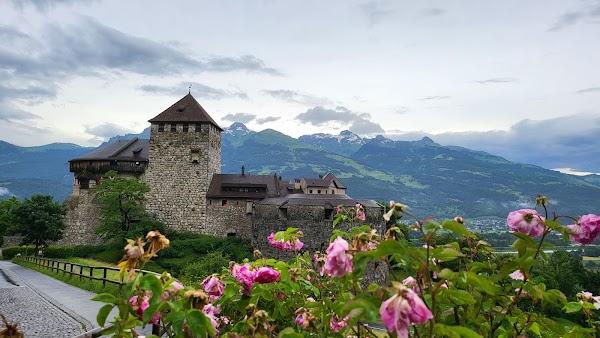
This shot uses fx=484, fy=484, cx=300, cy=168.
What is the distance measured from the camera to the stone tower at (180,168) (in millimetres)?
43469

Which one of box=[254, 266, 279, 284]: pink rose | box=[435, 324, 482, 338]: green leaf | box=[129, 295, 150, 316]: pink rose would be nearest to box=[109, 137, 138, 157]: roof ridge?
box=[254, 266, 279, 284]: pink rose

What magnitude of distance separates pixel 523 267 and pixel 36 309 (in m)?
18.0

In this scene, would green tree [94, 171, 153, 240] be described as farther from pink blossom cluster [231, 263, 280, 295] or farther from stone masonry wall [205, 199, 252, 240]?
pink blossom cluster [231, 263, 280, 295]

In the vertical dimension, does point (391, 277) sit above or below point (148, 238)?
below

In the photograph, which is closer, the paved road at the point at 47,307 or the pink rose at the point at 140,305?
the pink rose at the point at 140,305

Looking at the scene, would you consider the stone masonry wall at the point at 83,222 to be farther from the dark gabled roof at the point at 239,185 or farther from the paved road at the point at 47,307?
the paved road at the point at 47,307

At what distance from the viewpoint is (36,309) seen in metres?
16.8

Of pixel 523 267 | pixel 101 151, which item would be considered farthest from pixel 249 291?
pixel 101 151

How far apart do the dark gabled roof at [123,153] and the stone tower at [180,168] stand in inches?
100

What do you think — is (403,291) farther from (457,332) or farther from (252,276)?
(252,276)

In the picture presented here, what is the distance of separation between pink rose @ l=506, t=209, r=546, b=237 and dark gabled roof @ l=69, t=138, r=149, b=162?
45456mm

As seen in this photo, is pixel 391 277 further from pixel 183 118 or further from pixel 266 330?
pixel 183 118

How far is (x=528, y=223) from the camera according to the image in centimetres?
280

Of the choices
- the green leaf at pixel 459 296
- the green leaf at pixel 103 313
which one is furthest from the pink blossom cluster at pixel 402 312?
the green leaf at pixel 103 313
